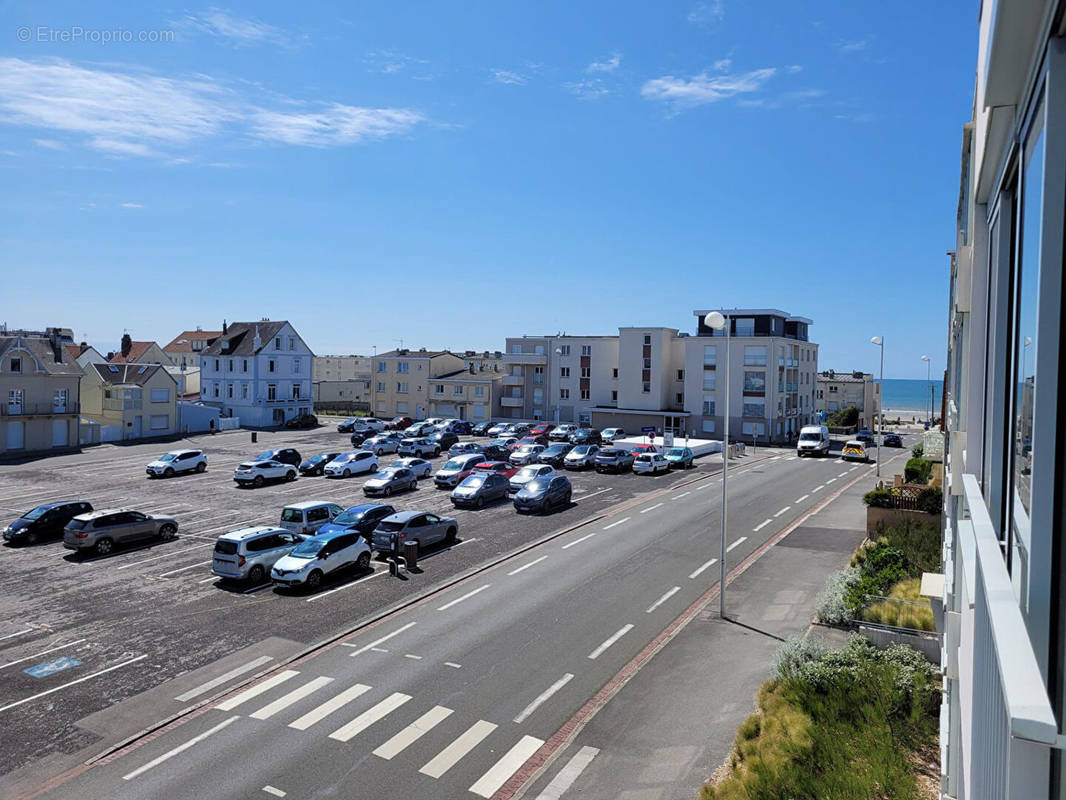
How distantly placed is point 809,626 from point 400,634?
10.2 meters

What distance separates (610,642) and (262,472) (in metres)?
29.0

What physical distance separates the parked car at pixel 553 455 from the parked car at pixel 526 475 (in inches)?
350

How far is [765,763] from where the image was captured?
11.2m

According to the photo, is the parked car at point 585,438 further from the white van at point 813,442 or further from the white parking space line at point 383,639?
the white parking space line at point 383,639

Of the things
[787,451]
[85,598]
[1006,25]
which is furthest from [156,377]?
[1006,25]

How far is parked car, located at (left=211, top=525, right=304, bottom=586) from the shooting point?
22.6 metres

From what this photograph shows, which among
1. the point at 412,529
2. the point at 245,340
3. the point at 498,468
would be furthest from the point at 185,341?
the point at 412,529

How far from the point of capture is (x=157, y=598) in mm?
21516

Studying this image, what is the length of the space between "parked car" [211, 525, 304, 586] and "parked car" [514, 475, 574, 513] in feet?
41.9

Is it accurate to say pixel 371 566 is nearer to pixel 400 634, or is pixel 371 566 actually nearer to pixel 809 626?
pixel 400 634

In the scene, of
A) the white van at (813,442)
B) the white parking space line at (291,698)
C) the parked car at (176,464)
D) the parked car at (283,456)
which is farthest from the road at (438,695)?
the white van at (813,442)

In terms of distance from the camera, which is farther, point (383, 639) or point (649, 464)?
point (649, 464)

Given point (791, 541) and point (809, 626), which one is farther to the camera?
point (791, 541)

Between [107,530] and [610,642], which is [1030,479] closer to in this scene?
[610,642]
